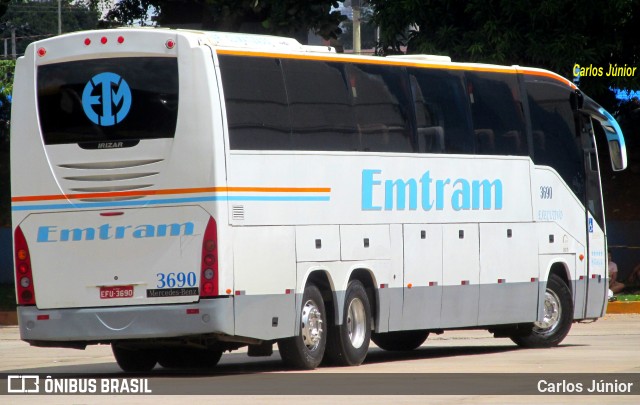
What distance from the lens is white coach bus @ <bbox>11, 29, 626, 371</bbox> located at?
1467 cm

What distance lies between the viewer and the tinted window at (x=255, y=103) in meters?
15.0

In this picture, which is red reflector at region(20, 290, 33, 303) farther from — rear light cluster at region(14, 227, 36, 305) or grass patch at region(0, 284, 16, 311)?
grass patch at region(0, 284, 16, 311)

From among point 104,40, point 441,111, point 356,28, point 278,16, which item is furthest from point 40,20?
point 104,40

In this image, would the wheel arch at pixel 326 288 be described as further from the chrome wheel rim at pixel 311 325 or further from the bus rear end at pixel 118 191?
the bus rear end at pixel 118 191

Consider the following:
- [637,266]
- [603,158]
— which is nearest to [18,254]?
[637,266]

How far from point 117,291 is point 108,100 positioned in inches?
76.0

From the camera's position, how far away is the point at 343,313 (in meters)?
16.2

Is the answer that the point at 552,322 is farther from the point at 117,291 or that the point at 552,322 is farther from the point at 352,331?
the point at 117,291

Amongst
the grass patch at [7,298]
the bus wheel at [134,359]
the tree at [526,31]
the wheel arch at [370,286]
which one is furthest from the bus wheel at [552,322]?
the grass patch at [7,298]

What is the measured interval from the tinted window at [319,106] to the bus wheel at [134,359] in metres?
3.00

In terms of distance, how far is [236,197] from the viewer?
1480 cm

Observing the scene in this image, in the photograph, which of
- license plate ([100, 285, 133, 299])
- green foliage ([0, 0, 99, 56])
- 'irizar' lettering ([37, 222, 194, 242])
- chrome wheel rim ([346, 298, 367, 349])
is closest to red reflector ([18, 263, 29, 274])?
'irizar' lettering ([37, 222, 194, 242])

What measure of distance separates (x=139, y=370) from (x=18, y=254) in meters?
2.11

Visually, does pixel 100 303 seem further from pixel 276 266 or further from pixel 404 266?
pixel 404 266
